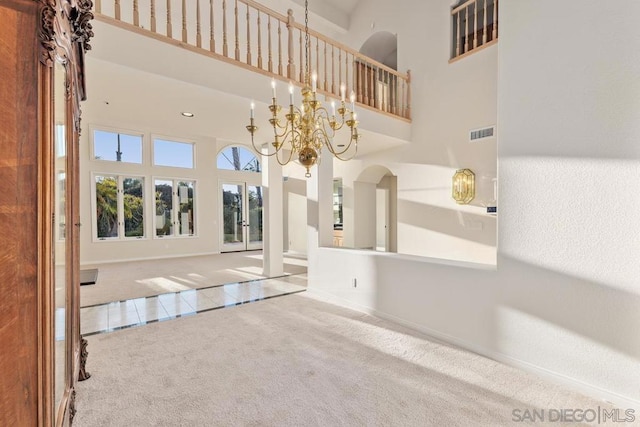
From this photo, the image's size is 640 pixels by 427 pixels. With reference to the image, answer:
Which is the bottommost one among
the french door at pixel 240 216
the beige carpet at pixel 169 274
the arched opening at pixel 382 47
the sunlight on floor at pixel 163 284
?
the sunlight on floor at pixel 163 284

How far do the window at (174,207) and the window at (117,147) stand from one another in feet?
2.86

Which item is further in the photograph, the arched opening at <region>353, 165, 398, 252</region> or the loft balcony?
the arched opening at <region>353, 165, 398, 252</region>

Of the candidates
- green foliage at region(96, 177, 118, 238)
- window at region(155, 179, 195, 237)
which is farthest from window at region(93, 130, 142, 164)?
window at region(155, 179, 195, 237)

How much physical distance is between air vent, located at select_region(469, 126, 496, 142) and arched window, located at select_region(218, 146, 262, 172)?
695 cm

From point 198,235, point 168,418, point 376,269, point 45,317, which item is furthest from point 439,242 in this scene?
point 198,235

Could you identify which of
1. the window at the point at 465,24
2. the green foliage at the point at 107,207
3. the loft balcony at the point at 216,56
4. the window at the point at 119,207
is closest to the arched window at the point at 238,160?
the window at the point at 119,207

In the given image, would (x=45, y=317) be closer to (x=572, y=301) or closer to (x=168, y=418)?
(x=168, y=418)

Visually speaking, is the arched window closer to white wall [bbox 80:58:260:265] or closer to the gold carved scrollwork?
white wall [bbox 80:58:260:265]

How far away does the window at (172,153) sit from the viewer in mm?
8328

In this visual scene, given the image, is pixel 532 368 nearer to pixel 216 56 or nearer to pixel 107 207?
pixel 216 56

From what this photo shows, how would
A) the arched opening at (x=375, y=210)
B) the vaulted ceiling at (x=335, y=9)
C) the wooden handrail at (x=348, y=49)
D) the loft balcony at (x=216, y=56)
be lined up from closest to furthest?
the loft balcony at (x=216, y=56) → the wooden handrail at (x=348, y=49) → the vaulted ceiling at (x=335, y=9) → the arched opening at (x=375, y=210)

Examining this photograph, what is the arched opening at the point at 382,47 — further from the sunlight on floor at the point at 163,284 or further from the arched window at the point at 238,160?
the sunlight on floor at the point at 163,284

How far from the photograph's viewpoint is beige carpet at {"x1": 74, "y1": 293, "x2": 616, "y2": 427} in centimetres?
190

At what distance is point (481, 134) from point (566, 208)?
306 centimetres
